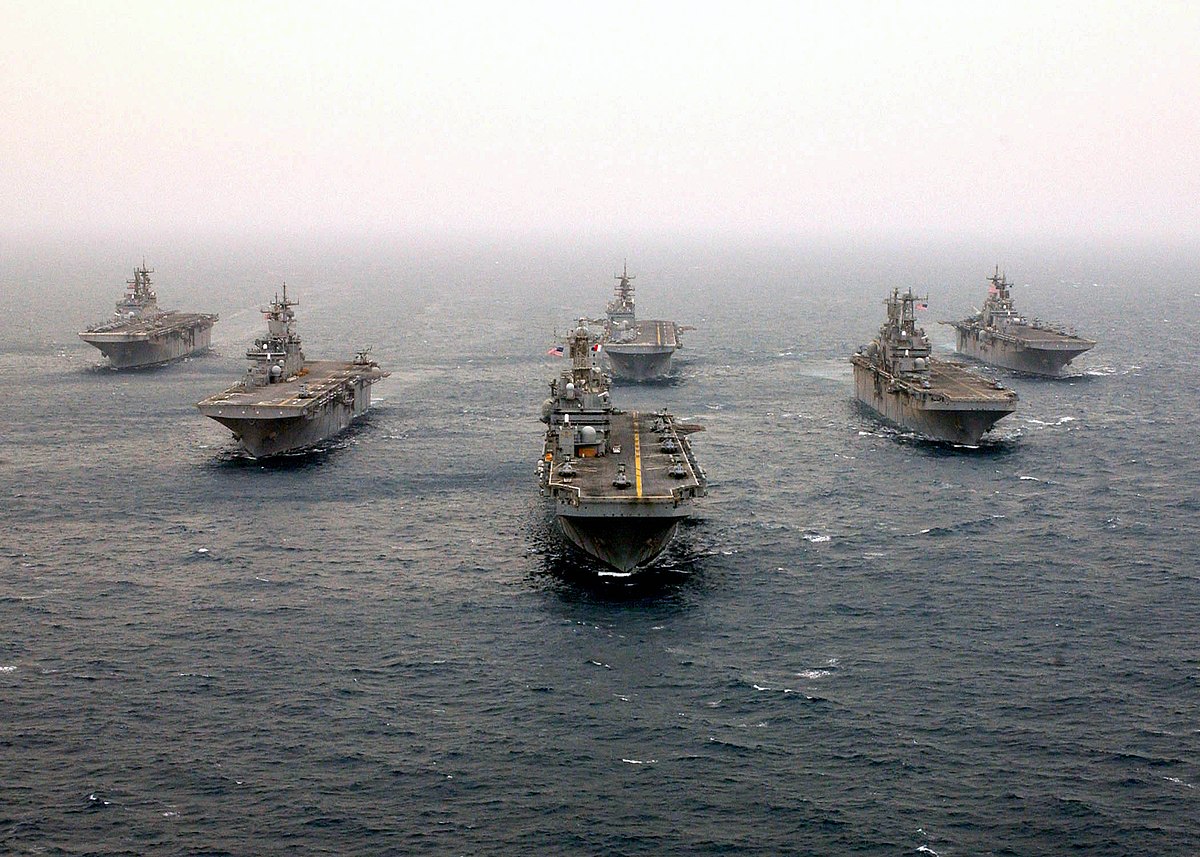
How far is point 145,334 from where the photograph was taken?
120812 millimetres

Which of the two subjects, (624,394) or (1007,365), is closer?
(624,394)

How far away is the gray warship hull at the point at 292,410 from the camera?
7856 centimetres

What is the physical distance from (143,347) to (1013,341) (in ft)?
282

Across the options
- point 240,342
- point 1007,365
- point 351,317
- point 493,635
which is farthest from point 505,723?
point 351,317

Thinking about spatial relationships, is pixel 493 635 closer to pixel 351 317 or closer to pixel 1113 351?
pixel 1113 351

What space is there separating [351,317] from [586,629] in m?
130

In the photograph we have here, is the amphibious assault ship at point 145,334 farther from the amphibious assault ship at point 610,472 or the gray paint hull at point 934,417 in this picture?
the gray paint hull at point 934,417

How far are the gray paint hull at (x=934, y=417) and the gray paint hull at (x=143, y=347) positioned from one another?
7177 cm

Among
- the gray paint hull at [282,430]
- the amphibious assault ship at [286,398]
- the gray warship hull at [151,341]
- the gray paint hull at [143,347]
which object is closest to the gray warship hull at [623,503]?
the gray paint hull at [282,430]

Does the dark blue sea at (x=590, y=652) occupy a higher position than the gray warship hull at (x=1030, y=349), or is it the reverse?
the gray warship hull at (x=1030, y=349)

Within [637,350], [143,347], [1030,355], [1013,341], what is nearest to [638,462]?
[637,350]

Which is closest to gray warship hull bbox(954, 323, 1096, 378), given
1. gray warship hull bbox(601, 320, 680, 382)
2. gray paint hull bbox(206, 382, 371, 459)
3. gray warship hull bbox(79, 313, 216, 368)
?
gray warship hull bbox(601, 320, 680, 382)

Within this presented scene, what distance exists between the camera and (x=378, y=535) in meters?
62.2

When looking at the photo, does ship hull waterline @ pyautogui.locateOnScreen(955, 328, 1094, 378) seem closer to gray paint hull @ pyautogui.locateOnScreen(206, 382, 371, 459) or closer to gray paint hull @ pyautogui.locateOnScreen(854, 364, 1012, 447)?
gray paint hull @ pyautogui.locateOnScreen(854, 364, 1012, 447)
